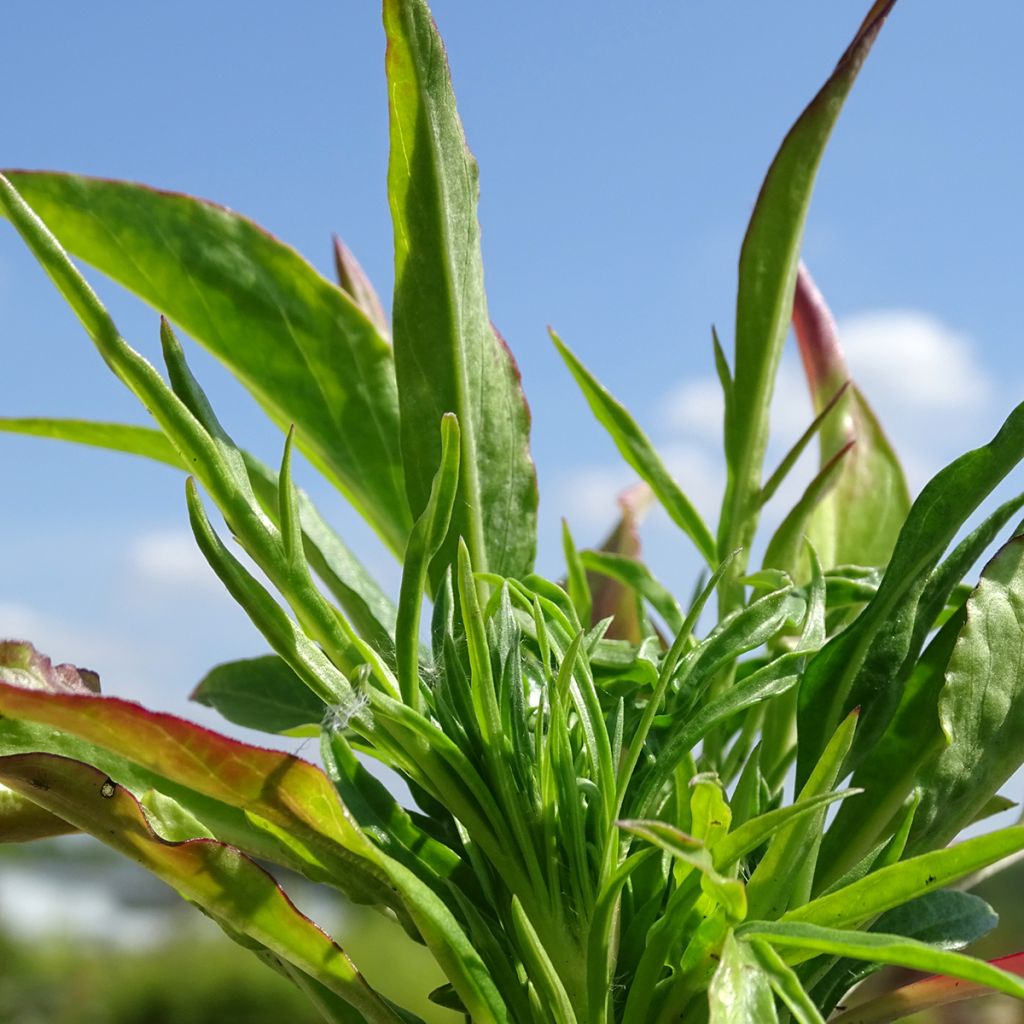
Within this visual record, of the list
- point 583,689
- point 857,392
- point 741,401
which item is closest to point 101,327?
point 583,689

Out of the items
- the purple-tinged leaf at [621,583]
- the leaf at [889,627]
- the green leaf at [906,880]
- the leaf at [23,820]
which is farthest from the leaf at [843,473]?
the leaf at [23,820]

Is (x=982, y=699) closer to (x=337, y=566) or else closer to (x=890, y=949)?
(x=890, y=949)

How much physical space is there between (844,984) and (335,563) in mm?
301

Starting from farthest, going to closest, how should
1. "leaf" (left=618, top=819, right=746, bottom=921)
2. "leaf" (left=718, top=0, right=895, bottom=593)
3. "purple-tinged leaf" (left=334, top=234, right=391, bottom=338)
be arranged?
"purple-tinged leaf" (left=334, top=234, right=391, bottom=338)
"leaf" (left=718, top=0, right=895, bottom=593)
"leaf" (left=618, top=819, right=746, bottom=921)

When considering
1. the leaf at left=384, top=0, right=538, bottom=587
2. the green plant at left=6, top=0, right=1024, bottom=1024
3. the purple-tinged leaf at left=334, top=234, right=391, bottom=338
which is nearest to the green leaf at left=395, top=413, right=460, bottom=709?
the green plant at left=6, top=0, right=1024, bottom=1024

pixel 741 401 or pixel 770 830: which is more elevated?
pixel 741 401

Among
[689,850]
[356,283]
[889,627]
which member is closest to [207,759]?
[689,850]

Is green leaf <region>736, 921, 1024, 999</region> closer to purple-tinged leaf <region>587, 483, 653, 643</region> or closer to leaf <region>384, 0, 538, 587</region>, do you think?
leaf <region>384, 0, 538, 587</region>

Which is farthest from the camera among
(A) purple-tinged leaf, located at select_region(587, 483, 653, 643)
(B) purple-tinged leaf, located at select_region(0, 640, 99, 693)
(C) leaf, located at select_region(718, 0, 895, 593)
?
(A) purple-tinged leaf, located at select_region(587, 483, 653, 643)

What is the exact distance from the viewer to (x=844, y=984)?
423 mm

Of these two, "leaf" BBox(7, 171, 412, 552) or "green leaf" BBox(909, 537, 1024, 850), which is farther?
"leaf" BBox(7, 171, 412, 552)

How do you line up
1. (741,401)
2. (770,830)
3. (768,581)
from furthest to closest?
(741,401) → (768,581) → (770,830)

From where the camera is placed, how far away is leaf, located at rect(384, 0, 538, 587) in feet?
1.47

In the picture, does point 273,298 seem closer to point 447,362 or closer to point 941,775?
point 447,362
